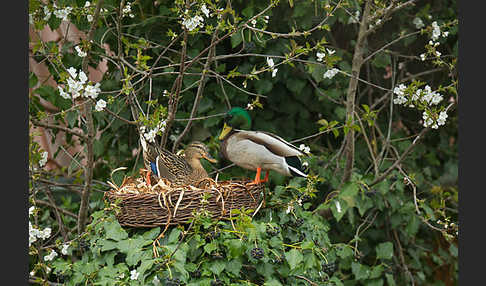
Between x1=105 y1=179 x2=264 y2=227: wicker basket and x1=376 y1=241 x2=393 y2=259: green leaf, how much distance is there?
121 centimetres

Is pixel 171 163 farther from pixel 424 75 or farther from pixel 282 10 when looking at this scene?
pixel 424 75

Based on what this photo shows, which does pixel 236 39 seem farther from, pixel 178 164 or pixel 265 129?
pixel 178 164

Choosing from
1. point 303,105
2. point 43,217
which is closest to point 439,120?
point 303,105

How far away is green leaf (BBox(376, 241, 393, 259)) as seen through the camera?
2.91 meters

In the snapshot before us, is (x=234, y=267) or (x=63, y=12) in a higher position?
(x=63, y=12)

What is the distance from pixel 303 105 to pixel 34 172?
4.46 feet

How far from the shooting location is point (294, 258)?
1.85 metres

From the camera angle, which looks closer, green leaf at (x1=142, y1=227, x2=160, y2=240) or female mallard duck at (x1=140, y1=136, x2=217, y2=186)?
green leaf at (x1=142, y1=227, x2=160, y2=240)

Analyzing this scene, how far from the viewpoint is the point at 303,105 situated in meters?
3.09

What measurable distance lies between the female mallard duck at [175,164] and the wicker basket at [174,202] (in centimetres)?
7

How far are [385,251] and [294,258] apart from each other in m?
1.20

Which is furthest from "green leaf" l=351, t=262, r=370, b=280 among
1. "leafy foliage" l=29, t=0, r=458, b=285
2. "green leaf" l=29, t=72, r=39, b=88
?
"green leaf" l=29, t=72, r=39, b=88

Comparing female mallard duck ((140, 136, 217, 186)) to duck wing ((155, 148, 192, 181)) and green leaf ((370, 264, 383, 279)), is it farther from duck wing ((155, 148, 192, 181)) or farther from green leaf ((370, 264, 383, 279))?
green leaf ((370, 264, 383, 279))

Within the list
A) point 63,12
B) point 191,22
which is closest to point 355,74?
point 191,22
